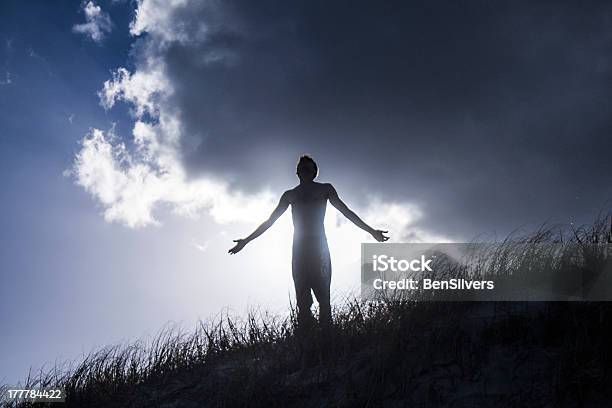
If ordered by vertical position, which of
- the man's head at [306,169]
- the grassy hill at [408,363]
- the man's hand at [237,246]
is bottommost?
the grassy hill at [408,363]

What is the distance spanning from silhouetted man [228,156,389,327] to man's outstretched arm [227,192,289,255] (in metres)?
0.01

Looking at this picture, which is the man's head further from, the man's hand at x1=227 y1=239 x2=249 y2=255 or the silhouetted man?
the man's hand at x1=227 y1=239 x2=249 y2=255

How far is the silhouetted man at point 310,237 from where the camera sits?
5621mm

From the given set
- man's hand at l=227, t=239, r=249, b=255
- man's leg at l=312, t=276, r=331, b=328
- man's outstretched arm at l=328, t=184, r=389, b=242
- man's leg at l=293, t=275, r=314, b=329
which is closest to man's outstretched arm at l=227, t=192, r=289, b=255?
man's hand at l=227, t=239, r=249, b=255

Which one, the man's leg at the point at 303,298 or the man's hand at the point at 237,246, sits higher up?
the man's hand at the point at 237,246

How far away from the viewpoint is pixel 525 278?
545 centimetres

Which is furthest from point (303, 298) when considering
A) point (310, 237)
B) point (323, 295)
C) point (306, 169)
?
point (306, 169)

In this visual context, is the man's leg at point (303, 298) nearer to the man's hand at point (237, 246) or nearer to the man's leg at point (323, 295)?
the man's leg at point (323, 295)

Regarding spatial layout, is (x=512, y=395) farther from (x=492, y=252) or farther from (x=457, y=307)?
(x=492, y=252)

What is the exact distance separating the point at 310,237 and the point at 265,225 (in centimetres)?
68

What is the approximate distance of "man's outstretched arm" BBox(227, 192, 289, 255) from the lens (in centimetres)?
596

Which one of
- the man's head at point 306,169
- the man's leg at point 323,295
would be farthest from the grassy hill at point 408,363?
the man's head at point 306,169

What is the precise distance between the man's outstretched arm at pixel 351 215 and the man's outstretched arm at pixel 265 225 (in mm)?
534

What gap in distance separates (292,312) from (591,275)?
314 cm
